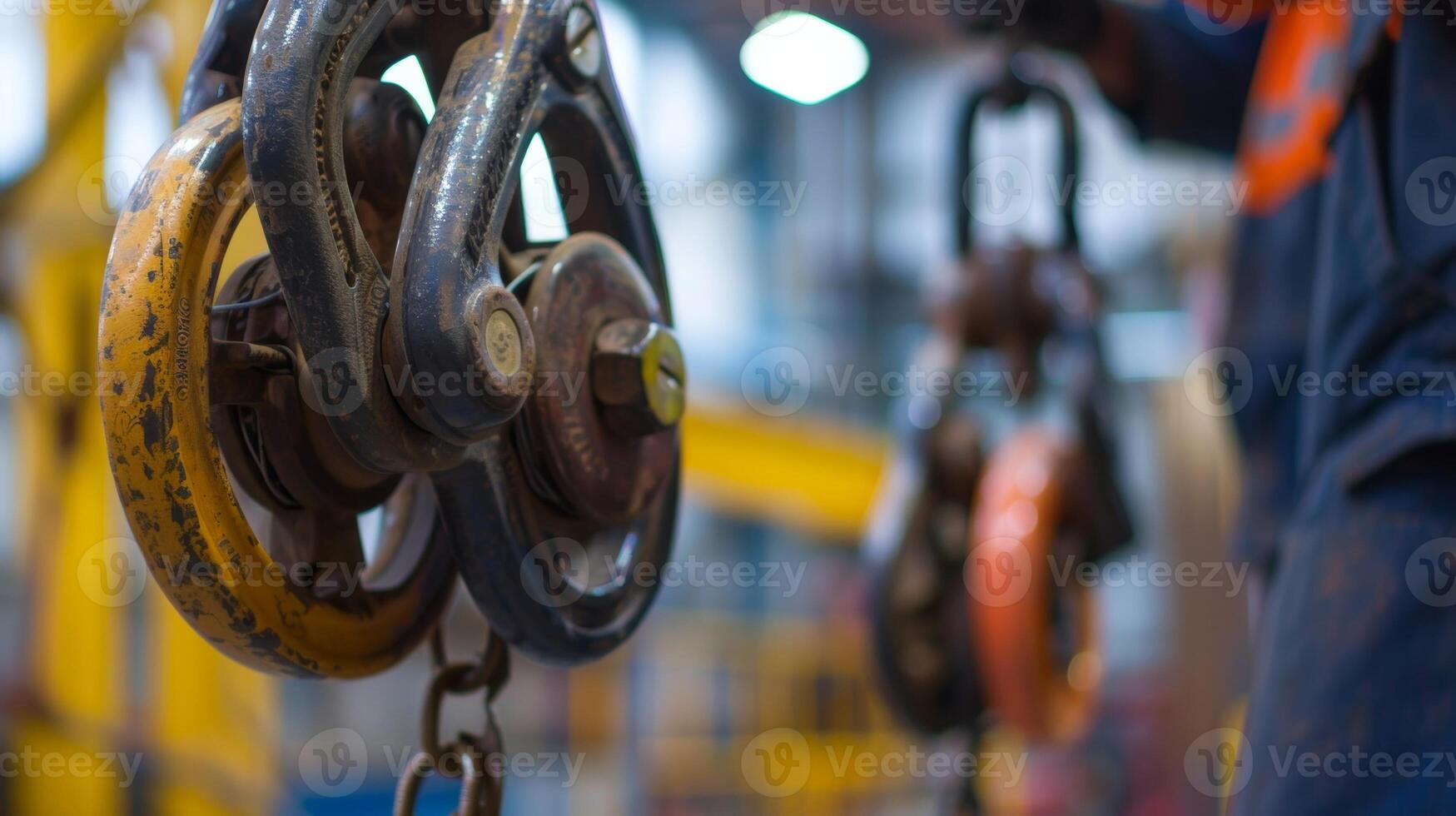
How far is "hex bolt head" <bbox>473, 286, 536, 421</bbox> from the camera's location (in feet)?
2.31

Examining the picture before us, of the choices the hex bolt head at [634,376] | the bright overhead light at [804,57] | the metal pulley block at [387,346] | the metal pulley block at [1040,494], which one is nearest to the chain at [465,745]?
the metal pulley block at [387,346]

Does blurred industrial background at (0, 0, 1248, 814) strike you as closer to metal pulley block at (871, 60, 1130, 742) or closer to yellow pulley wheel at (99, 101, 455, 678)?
metal pulley block at (871, 60, 1130, 742)

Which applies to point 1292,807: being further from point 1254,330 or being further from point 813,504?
point 813,504

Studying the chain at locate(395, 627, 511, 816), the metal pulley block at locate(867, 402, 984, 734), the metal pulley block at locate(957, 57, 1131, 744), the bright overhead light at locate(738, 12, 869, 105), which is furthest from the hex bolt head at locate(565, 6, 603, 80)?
the bright overhead light at locate(738, 12, 869, 105)

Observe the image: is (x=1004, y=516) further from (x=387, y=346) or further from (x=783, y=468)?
(x=783, y=468)

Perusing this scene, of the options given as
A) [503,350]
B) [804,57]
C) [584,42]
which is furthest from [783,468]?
[503,350]

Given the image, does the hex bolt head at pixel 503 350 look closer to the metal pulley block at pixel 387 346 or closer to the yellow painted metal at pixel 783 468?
the metal pulley block at pixel 387 346

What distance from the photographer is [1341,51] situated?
49.7 inches

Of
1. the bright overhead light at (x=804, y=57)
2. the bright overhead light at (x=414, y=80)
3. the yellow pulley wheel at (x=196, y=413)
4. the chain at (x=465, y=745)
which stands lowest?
the chain at (x=465, y=745)

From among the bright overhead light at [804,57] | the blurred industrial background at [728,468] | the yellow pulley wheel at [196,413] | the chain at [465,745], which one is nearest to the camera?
the yellow pulley wheel at [196,413]

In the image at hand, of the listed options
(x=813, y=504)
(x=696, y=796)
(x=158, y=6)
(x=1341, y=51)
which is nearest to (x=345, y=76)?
(x=1341, y=51)

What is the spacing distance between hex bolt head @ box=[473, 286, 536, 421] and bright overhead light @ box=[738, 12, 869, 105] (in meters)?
5.88

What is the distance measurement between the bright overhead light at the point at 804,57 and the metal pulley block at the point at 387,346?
5763 millimetres

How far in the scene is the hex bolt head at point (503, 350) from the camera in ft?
2.31
